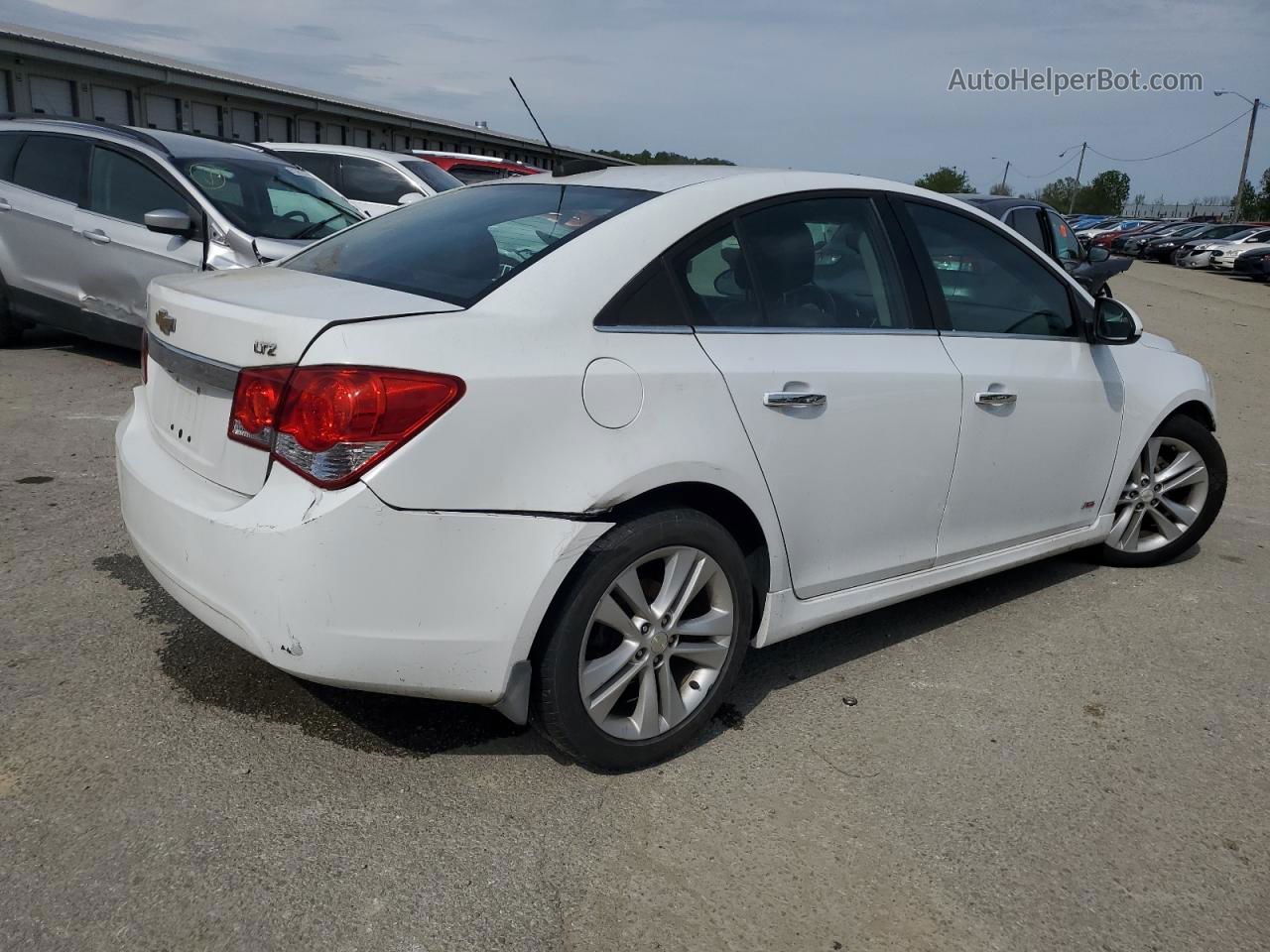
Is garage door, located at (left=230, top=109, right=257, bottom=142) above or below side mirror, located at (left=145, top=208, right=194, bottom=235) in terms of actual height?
above

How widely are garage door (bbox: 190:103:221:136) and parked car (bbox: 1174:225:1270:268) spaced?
31.5 metres

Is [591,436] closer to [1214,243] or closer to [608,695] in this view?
[608,695]

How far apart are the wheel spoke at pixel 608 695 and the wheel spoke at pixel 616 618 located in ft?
0.32

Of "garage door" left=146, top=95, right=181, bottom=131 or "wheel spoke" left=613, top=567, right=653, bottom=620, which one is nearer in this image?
"wheel spoke" left=613, top=567, right=653, bottom=620

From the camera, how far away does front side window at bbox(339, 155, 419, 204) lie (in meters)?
11.4

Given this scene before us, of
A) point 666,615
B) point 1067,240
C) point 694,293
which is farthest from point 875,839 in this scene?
point 1067,240

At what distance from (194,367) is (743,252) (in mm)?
1538

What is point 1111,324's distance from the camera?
4.25 metres

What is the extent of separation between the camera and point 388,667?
253cm

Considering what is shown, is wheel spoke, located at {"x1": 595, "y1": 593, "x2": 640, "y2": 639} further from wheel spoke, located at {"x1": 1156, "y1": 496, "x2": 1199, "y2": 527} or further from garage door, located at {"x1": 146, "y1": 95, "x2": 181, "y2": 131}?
garage door, located at {"x1": 146, "y1": 95, "x2": 181, "y2": 131}

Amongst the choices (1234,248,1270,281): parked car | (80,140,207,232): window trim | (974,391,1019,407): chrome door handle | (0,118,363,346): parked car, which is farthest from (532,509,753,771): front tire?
(1234,248,1270,281): parked car

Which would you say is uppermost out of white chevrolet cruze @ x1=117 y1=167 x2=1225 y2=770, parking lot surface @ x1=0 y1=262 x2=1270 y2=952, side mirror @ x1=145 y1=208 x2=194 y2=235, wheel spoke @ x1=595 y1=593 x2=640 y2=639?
side mirror @ x1=145 y1=208 x2=194 y2=235

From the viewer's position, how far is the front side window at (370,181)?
11383 mm

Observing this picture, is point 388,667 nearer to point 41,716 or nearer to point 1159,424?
point 41,716
